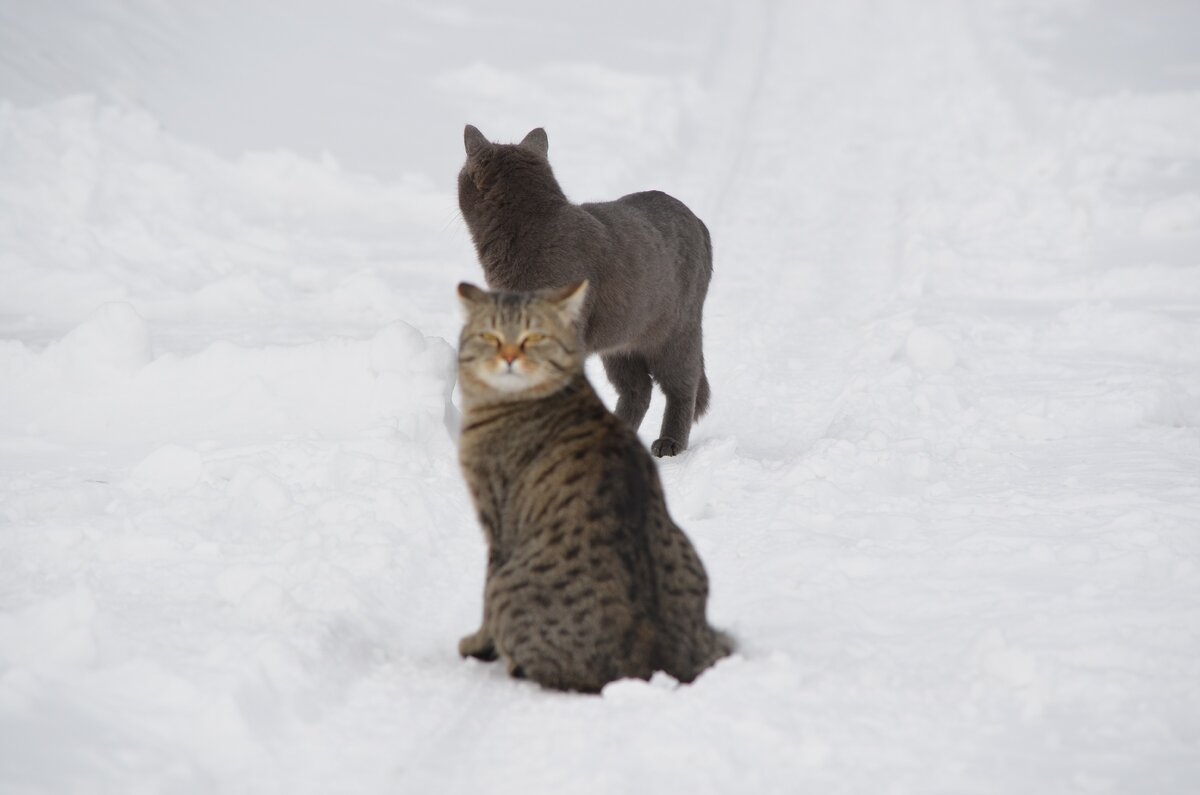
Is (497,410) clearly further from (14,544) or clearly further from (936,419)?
(936,419)

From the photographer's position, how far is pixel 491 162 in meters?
6.32

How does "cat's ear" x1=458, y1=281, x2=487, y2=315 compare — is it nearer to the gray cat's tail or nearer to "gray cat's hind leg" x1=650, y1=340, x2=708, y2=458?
"gray cat's hind leg" x1=650, y1=340, x2=708, y2=458

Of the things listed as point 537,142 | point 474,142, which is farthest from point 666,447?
point 474,142

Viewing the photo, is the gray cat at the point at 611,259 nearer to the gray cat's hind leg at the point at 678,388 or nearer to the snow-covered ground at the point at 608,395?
the gray cat's hind leg at the point at 678,388

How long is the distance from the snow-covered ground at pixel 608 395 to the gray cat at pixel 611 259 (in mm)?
433

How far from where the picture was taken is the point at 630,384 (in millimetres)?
7211

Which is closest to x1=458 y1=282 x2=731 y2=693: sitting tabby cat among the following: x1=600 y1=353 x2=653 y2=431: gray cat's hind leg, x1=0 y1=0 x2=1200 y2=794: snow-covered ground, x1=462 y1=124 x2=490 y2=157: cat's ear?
x1=0 y1=0 x2=1200 y2=794: snow-covered ground

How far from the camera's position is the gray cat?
614 cm

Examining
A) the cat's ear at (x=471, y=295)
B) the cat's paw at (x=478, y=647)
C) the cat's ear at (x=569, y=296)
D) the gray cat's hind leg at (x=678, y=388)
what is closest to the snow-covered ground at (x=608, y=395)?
the cat's paw at (x=478, y=647)

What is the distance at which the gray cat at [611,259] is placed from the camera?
20.1ft

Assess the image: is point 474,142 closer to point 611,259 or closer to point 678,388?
point 611,259

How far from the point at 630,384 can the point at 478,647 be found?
140 inches

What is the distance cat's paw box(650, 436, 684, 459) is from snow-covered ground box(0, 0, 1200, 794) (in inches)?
13.0

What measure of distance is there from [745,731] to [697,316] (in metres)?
4.25
